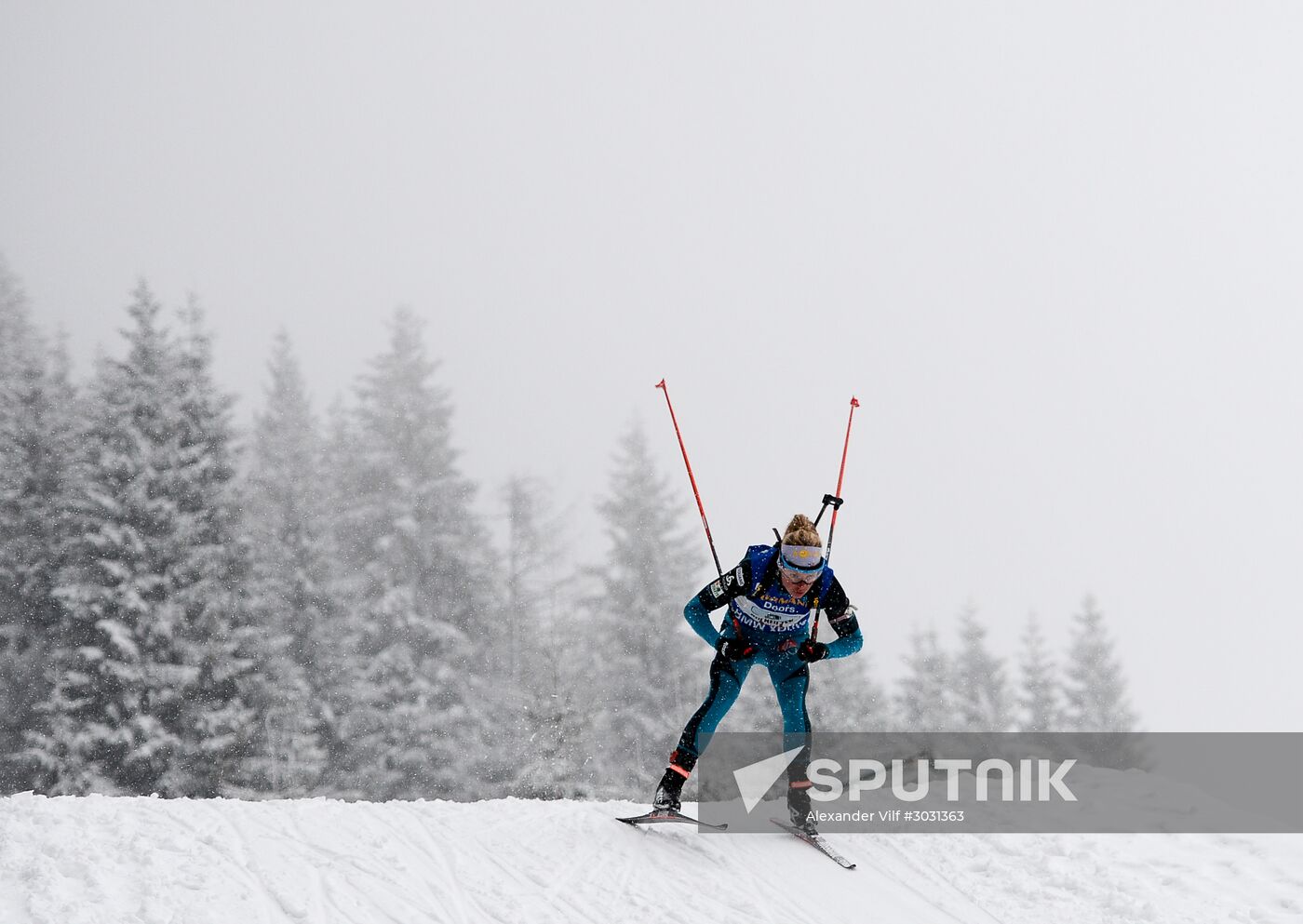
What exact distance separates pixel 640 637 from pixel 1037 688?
56.9 feet

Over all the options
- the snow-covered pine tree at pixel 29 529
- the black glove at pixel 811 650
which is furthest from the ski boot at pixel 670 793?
the snow-covered pine tree at pixel 29 529

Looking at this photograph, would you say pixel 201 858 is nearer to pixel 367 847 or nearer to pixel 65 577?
pixel 367 847

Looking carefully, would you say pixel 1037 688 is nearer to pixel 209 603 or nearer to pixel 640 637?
pixel 640 637

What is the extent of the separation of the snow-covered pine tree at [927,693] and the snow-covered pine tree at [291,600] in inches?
747

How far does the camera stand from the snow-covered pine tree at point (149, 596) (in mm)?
17094

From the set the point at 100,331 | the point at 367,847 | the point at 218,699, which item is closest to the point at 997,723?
the point at 218,699

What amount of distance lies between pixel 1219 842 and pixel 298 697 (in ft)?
60.1

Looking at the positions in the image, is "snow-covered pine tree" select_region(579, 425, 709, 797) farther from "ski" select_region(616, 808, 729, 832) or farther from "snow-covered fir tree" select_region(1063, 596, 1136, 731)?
"snow-covered fir tree" select_region(1063, 596, 1136, 731)

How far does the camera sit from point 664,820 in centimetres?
779

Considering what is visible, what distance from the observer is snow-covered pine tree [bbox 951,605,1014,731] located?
33.5 metres

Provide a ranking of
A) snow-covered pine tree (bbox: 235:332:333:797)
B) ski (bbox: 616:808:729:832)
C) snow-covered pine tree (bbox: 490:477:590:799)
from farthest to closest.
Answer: snow-covered pine tree (bbox: 235:332:333:797) → snow-covered pine tree (bbox: 490:477:590:799) → ski (bbox: 616:808:729:832)

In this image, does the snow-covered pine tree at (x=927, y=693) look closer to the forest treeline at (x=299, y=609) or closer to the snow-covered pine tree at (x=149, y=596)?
the forest treeline at (x=299, y=609)

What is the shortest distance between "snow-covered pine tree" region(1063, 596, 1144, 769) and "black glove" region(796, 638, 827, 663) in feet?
93.4
